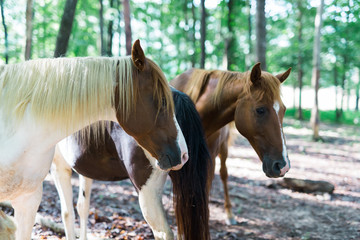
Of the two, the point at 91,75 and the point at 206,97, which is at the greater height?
the point at 91,75

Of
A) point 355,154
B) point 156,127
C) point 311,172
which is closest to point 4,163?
point 156,127

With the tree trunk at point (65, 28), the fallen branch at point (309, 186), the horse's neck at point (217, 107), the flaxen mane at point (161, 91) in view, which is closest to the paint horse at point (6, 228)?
the flaxen mane at point (161, 91)

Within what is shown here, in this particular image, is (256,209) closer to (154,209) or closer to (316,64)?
(154,209)

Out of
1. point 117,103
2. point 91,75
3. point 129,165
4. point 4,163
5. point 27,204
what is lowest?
point 27,204

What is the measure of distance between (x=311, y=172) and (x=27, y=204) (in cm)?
Result: 707

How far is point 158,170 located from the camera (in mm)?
2182

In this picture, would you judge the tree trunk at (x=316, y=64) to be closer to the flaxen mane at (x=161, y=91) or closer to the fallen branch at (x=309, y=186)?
the fallen branch at (x=309, y=186)

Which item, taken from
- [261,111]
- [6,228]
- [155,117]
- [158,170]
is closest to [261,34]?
[261,111]

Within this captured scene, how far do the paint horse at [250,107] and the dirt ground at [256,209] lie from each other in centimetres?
122

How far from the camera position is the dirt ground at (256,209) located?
13.4ft

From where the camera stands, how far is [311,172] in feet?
24.9

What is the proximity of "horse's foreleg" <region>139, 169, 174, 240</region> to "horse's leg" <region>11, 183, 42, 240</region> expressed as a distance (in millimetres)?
732

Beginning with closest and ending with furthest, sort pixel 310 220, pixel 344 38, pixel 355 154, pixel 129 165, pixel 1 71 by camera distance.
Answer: pixel 1 71, pixel 129 165, pixel 310 220, pixel 355 154, pixel 344 38

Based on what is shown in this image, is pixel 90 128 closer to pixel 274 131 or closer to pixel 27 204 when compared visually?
pixel 27 204
